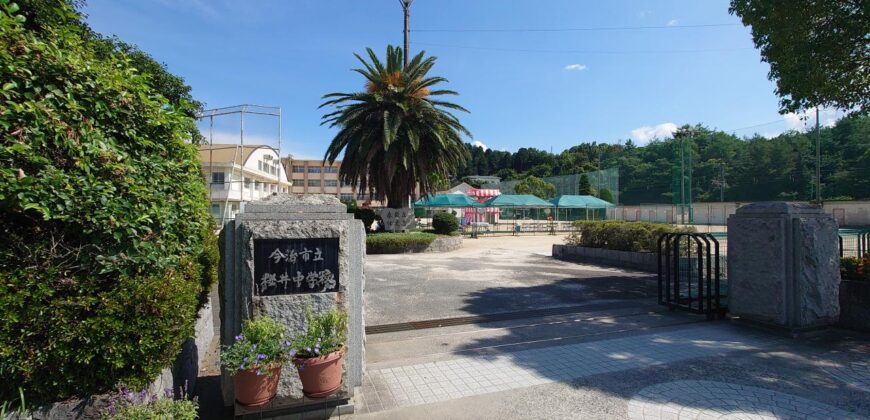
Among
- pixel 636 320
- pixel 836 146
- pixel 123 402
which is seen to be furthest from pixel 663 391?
pixel 836 146

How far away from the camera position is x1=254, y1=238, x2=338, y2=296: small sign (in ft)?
11.1

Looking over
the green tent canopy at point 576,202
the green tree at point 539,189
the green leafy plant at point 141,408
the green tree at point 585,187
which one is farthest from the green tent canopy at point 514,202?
the green tree at point 539,189

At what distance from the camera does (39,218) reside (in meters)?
2.57

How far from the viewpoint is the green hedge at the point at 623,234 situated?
12.3m

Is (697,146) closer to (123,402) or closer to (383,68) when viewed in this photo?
(383,68)

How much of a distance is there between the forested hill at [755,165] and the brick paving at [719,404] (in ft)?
141

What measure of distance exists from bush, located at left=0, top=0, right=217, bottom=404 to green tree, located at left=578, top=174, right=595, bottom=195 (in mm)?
54719

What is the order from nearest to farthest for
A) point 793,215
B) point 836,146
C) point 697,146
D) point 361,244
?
point 361,244
point 793,215
point 836,146
point 697,146

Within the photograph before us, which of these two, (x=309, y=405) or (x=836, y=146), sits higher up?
(x=836, y=146)

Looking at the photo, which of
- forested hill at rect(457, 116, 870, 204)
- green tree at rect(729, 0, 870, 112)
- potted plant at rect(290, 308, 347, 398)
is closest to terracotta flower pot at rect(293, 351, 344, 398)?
potted plant at rect(290, 308, 347, 398)

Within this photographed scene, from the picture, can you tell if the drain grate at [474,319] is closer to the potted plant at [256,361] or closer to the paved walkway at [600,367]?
the paved walkway at [600,367]

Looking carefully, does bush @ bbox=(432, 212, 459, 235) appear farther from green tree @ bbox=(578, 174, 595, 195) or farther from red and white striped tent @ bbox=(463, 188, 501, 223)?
green tree @ bbox=(578, 174, 595, 195)

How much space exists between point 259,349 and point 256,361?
9 centimetres

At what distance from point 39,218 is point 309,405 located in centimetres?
221
